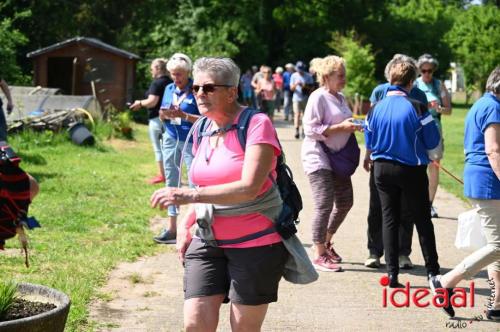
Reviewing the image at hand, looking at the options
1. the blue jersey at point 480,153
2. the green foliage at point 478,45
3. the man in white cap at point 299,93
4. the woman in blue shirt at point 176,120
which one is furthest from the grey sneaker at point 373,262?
the green foliage at point 478,45

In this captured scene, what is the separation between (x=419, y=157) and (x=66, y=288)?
2926 mm

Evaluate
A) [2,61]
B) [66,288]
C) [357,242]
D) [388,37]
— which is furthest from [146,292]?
[388,37]

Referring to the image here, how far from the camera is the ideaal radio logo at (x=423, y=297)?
22.3 feet

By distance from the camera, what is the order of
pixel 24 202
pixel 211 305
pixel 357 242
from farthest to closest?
pixel 357 242
pixel 211 305
pixel 24 202

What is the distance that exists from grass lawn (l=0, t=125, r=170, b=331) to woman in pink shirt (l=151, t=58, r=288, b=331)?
174cm

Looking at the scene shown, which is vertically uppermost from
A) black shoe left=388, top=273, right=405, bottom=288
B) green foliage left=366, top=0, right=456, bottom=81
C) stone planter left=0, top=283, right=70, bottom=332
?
green foliage left=366, top=0, right=456, bottom=81

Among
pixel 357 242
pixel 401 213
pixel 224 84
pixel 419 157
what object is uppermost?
pixel 224 84

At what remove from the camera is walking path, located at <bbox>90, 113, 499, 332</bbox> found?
6.32m

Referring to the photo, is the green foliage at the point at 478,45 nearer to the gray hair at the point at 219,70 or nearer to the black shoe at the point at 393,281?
the black shoe at the point at 393,281

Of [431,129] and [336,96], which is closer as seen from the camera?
[431,129]

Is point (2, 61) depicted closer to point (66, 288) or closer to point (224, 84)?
point (66, 288)

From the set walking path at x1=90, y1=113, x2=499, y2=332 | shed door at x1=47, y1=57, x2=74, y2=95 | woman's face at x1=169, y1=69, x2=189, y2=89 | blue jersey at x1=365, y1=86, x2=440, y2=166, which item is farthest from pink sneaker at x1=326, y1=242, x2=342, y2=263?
shed door at x1=47, y1=57, x2=74, y2=95

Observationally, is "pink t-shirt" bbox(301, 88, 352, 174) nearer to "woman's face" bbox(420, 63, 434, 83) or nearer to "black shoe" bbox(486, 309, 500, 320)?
"black shoe" bbox(486, 309, 500, 320)

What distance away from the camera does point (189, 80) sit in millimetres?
8742
